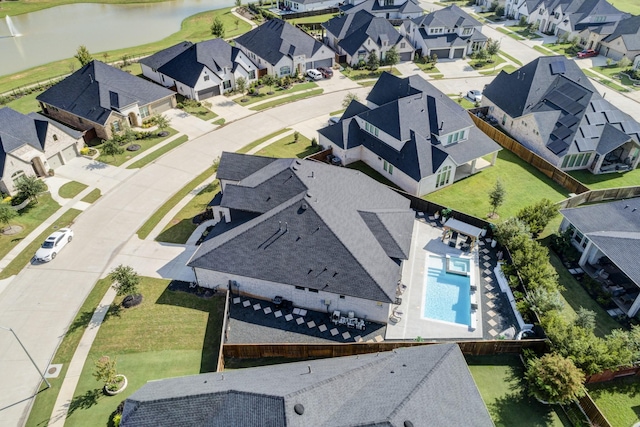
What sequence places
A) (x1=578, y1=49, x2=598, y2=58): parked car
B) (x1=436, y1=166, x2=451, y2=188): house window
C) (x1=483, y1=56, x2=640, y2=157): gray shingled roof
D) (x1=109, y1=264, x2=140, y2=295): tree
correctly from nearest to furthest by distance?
1. (x1=109, y1=264, x2=140, y2=295): tree
2. (x1=436, y1=166, x2=451, y2=188): house window
3. (x1=483, y1=56, x2=640, y2=157): gray shingled roof
4. (x1=578, y1=49, x2=598, y2=58): parked car

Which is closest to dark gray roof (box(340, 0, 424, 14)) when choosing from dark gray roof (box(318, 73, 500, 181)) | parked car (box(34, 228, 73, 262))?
dark gray roof (box(318, 73, 500, 181))

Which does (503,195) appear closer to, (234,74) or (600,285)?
(600,285)

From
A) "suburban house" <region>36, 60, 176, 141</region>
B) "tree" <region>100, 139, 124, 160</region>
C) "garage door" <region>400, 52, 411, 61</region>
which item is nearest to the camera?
"tree" <region>100, 139, 124, 160</region>

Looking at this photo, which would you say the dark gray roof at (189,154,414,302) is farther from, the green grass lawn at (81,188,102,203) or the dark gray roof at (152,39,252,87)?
the dark gray roof at (152,39,252,87)

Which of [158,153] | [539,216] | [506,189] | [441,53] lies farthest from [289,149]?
[441,53]

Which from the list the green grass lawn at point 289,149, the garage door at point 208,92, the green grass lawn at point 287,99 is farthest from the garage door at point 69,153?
the green grass lawn at point 287,99

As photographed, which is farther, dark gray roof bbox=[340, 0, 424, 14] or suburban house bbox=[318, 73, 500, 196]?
dark gray roof bbox=[340, 0, 424, 14]

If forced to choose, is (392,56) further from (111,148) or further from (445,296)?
(445,296)
